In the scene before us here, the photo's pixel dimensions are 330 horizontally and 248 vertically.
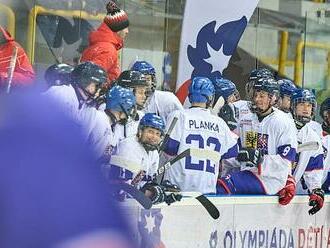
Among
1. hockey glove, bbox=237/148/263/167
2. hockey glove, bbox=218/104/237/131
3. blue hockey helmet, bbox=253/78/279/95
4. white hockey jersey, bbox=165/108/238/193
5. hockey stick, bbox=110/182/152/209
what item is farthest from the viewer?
hockey glove, bbox=218/104/237/131

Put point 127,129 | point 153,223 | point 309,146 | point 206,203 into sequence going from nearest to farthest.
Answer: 1. point 153,223
2. point 206,203
3. point 127,129
4. point 309,146

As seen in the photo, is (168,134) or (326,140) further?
(326,140)

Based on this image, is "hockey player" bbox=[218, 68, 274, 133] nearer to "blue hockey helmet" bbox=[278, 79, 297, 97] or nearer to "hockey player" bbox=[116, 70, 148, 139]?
"blue hockey helmet" bbox=[278, 79, 297, 97]

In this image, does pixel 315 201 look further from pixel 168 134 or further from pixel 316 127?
pixel 168 134

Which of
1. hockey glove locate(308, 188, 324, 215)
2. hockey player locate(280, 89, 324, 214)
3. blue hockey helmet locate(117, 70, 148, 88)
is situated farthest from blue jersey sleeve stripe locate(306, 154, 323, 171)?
blue hockey helmet locate(117, 70, 148, 88)

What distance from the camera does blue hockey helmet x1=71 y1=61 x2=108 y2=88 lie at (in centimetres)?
526

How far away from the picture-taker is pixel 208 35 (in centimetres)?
820

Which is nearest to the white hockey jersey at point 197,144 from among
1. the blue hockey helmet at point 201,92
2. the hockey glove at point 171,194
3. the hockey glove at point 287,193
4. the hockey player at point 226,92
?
the blue hockey helmet at point 201,92

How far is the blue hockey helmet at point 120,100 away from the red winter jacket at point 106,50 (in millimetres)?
1194

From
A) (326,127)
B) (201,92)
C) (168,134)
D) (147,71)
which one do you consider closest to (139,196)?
(168,134)

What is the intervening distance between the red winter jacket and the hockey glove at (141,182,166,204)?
1789mm

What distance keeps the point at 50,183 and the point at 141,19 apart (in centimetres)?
765

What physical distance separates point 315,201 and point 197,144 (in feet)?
3.95

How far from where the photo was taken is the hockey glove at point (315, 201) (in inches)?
242
